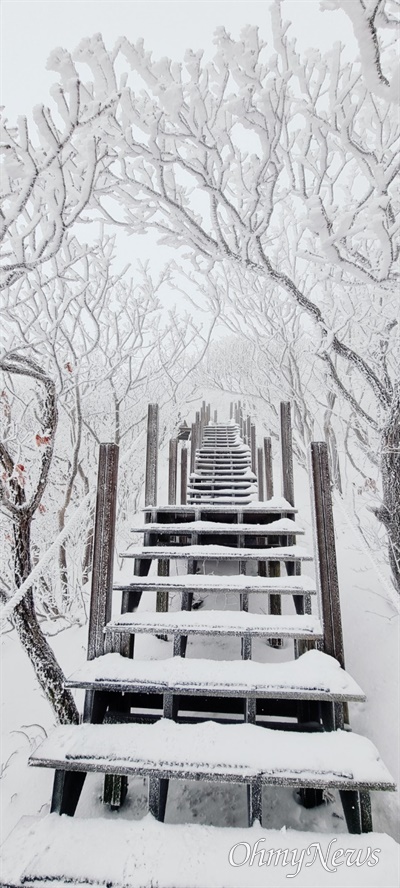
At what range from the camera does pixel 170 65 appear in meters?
2.59

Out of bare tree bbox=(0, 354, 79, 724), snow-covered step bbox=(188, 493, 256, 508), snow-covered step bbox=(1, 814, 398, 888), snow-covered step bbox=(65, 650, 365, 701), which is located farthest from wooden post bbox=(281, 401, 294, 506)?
snow-covered step bbox=(1, 814, 398, 888)

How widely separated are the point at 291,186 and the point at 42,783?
4.78 m

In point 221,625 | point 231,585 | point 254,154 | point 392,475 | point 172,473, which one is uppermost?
point 254,154

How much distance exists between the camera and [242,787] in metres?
2.17

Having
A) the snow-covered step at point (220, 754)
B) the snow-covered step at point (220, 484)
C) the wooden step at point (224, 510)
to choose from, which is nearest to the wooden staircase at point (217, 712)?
the snow-covered step at point (220, 754)

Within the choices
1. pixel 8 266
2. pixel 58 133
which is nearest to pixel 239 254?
pixel 58 133

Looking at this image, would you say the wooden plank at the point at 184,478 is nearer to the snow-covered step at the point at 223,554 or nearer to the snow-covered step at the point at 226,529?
the snow-covered step at the point at 226,529

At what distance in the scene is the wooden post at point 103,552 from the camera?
2.37 metres

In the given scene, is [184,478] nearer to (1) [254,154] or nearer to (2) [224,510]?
(2) [224,510]

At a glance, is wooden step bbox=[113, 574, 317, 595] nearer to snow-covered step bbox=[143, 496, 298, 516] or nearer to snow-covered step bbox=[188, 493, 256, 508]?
snow-covered step bbox=[143, 496, 298, 516]

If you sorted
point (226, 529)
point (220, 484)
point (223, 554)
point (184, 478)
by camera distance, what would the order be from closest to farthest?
1. point (223, 554)
2. point (226, 529)
3. point (220, 484)
4. point (184, 478)

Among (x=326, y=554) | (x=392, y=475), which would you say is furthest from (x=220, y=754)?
(x=392, y=475)

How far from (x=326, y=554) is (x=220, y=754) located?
1.22m

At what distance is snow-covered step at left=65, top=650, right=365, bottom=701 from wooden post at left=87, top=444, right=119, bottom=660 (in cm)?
17
